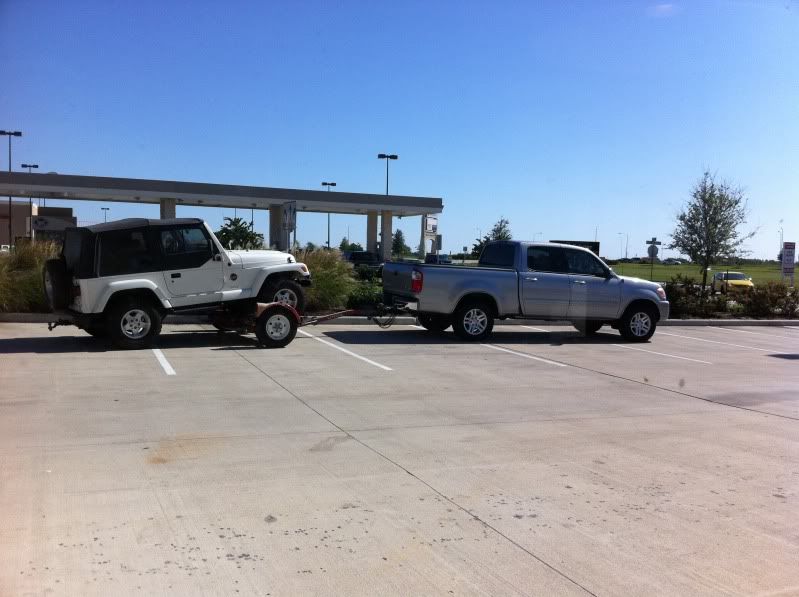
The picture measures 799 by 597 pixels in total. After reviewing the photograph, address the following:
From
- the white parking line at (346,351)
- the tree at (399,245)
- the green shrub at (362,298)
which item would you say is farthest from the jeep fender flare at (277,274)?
the tree at (399,245)

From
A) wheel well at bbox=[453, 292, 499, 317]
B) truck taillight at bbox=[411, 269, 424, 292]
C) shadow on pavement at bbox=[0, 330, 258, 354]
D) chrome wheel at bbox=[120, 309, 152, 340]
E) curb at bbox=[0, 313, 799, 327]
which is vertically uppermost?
truck taillight at bbox=[411, 269, 424, 292]

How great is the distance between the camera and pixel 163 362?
35.3 feet

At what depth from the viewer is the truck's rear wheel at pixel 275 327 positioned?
12438 millimetres

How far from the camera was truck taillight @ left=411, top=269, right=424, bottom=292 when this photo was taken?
1372 centimetres

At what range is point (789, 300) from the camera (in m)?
24.5

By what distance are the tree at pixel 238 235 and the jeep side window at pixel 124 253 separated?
19129mm

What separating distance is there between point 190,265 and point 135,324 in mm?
1344

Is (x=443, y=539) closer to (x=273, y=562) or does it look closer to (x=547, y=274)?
(x=273, y=562)

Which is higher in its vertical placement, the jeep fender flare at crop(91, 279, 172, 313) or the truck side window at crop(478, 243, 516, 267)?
the truck side window at crop(478, 243, 516, 267)

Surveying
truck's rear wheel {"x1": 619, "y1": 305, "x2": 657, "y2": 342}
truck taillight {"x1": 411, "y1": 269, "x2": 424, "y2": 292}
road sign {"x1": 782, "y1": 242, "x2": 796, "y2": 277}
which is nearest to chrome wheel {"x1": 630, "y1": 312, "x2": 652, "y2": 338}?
truck's rear wheel {"x1": 619, "y1": 305, "x2": 657, "y2": 342}

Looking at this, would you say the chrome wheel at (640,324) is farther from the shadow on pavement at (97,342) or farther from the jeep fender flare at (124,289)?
the jeep fender flare at (124,289)


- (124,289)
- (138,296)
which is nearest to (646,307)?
(138,296)

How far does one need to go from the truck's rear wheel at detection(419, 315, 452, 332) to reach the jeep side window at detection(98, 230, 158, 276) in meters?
5.68

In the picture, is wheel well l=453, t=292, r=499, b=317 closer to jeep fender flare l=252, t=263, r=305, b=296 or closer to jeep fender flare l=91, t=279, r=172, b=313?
jeep fender flare l=252, t=263, r=305, b=296
